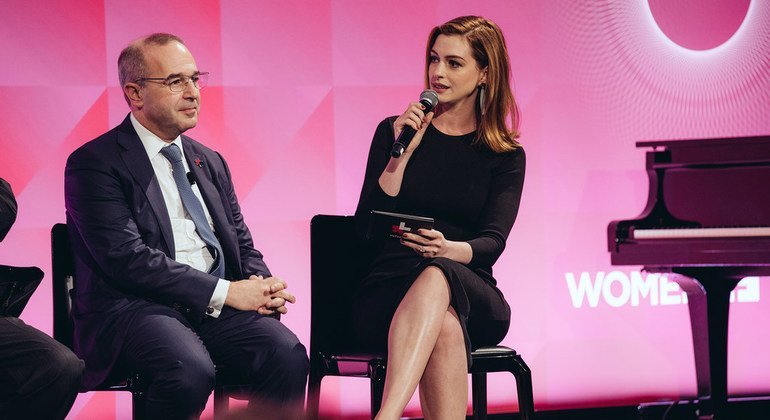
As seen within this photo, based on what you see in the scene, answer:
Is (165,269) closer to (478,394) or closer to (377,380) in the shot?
(377,380)

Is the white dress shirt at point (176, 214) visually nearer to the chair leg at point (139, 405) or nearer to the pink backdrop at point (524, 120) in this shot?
the chair leg at point (139, 405)

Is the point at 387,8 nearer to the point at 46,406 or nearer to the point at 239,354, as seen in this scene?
the point at 239,354

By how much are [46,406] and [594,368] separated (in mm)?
2764

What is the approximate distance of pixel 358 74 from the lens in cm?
410

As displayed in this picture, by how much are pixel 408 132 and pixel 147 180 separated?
0.83 metres

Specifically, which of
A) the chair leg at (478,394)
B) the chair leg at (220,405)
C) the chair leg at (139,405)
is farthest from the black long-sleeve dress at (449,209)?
the chair leg at (139,405)

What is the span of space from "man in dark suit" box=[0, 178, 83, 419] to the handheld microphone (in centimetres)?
114

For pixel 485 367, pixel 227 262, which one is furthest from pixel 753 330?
pixel 227 262

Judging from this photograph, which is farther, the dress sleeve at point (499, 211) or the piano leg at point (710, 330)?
the piano leg at point (710, 330)

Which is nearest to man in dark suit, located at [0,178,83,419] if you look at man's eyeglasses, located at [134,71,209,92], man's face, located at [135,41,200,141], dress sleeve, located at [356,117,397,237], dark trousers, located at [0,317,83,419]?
dark trousers, located at [0,317,83,419]

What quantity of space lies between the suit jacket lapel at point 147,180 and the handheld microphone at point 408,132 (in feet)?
2.42

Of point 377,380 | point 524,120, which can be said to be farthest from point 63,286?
point 524,120

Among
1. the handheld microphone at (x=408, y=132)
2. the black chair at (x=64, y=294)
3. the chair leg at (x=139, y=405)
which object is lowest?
the chair leg at (x=139, y=405)

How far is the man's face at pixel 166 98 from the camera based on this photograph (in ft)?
9.48
